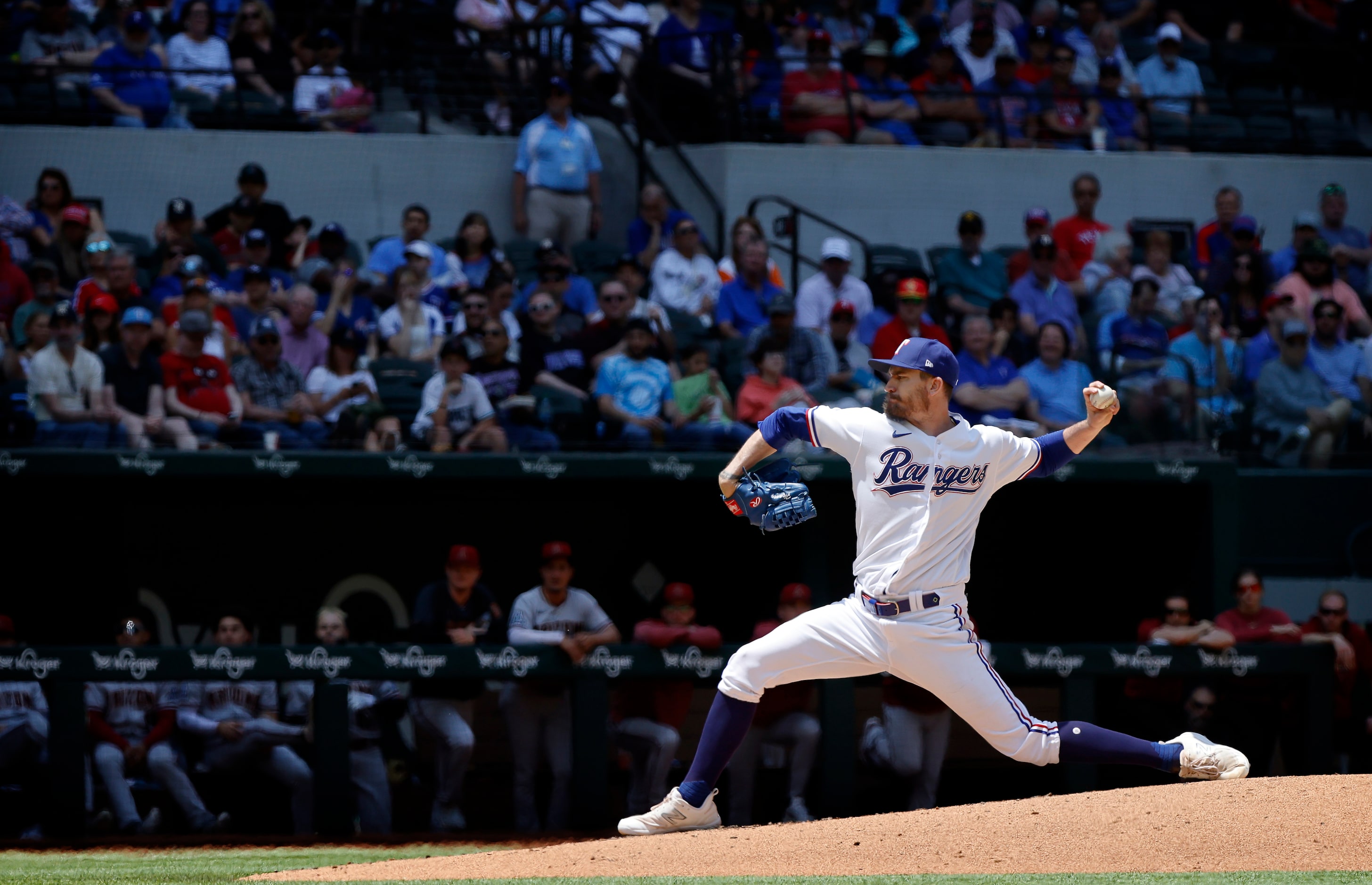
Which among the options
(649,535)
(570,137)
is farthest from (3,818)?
(570,137)

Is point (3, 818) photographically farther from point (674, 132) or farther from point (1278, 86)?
point (1278, 86)

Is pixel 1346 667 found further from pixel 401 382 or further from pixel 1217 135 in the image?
pixel 1217 135

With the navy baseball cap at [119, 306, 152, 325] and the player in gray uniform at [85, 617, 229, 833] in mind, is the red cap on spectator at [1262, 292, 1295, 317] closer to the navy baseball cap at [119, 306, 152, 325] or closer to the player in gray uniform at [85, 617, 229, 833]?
the navy baseball cap at [119, 306, 152, 325]

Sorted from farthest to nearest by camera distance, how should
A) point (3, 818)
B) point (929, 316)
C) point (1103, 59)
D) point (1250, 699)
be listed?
point (1103, 59)
point (929, 316)
point (1250, 699)
point (3, 818)

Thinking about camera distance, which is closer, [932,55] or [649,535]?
[649,535]

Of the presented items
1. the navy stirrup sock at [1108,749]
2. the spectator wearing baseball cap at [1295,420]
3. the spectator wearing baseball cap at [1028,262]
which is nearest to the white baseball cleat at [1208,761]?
the navy stirrup sock at [1108,749]

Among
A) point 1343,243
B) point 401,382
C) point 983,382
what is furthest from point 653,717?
point 1343,243

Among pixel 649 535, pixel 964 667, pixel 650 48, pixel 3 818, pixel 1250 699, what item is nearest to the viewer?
pixel 964 667
